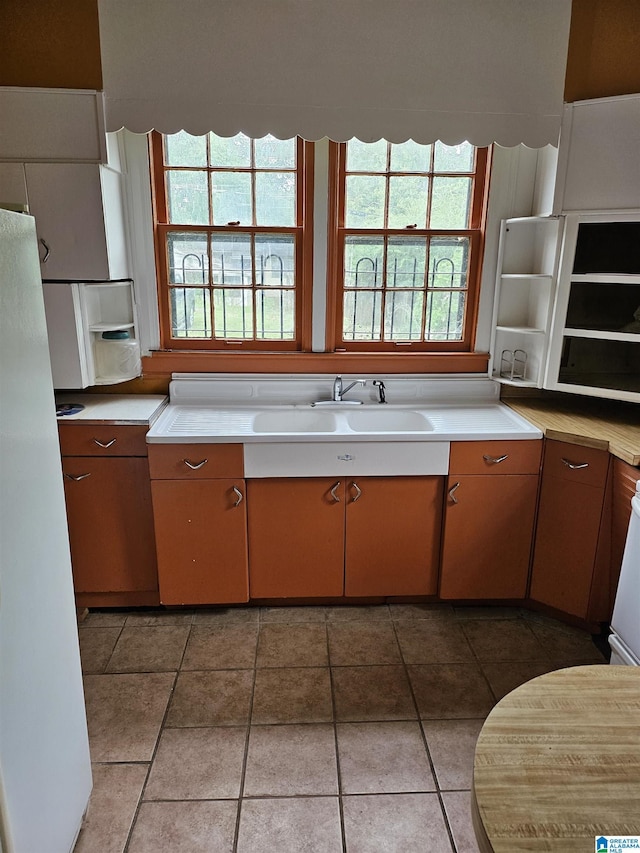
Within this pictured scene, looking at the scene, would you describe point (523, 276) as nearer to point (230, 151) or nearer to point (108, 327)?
point (230, 151)

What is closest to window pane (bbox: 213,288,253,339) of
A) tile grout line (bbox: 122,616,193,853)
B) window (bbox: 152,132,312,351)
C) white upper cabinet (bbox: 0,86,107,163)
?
window (bbox: 152,132,312,351)

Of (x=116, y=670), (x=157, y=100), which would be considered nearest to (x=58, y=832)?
(x=116, y=670)

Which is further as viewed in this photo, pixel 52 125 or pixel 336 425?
pixel 336 425

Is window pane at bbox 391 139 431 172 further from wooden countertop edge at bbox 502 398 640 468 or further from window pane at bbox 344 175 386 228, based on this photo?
wooden countertop edge at bbox 502 398 640 468

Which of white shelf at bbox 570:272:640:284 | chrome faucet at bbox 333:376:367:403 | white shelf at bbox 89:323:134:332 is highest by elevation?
white shelf at bbox 570:272:640:284

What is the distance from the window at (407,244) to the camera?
2.79m

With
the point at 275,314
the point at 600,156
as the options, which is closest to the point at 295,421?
the point at 275,314

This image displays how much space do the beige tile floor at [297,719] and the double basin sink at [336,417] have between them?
88 cm

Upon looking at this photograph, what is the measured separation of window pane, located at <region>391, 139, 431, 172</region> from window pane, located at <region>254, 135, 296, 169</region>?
0.50 metres

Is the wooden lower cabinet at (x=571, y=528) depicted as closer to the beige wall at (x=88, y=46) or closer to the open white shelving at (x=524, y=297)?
the open white shelving at (x=524, y=297)

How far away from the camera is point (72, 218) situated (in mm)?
2422

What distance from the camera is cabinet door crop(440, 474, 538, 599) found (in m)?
2.54

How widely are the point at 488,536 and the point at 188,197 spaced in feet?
7.11

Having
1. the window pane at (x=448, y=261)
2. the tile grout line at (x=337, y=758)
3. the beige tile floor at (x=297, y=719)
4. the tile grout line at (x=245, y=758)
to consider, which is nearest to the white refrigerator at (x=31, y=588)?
the beige tile floor at (x=297, y=719)
